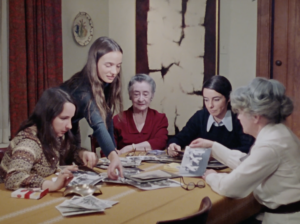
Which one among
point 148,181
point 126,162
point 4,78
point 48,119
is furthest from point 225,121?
point 4,78

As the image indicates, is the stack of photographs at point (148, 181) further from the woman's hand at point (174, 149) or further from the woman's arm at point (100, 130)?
the woman's hand at point (174, 149)

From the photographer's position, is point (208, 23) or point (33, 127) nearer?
point (33, 127)

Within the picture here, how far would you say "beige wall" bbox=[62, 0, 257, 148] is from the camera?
361cm

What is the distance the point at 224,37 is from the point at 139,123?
1378 mm

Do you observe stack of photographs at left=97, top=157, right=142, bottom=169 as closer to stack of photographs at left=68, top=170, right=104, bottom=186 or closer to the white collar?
stack of photographs at left=68, top=170, right=104, bottom=186

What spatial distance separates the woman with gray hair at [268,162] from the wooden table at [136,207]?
0.29 ft

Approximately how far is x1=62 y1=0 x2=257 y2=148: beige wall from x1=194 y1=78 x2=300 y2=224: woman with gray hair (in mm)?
2026

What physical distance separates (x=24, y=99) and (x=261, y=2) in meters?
2.42

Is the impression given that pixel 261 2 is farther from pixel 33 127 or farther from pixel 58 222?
pixel 58 222

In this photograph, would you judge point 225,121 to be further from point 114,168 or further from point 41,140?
point 41,140

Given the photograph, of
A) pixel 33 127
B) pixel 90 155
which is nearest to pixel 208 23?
pixel 90 155

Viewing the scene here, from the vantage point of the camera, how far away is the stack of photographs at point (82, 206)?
49.9 inches

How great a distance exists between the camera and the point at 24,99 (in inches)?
123

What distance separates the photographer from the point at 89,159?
6.70 feet
